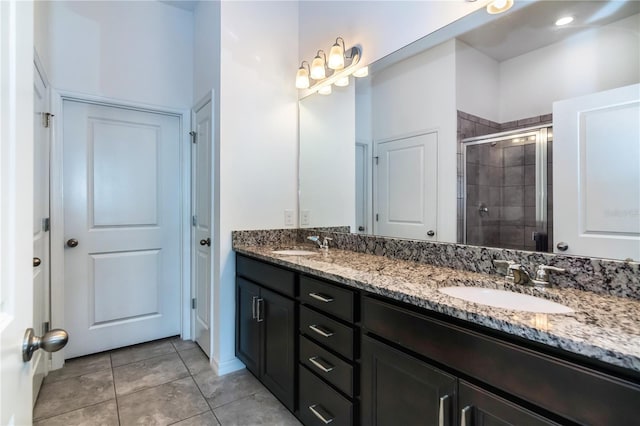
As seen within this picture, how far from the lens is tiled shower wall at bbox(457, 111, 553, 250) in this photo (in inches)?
50.9

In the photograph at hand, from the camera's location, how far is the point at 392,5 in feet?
5.79

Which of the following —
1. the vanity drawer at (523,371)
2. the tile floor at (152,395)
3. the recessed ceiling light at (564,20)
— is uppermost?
the recessed ceiling light at (564,20)

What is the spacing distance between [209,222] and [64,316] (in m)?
1.24

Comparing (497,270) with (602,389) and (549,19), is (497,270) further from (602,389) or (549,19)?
(549,19)

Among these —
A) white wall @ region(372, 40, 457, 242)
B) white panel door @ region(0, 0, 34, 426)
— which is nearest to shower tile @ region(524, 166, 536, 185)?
white wall @ region(372, 40, 457, 242)

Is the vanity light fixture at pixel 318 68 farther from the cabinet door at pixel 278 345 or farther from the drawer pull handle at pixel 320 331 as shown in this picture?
the drawer pull handle at pixel 320 331

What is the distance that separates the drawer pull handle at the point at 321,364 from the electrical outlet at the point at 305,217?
1218 millimetres

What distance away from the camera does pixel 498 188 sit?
1.40 metres

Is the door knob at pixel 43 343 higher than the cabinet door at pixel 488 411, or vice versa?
the door knob at pixel 43 343

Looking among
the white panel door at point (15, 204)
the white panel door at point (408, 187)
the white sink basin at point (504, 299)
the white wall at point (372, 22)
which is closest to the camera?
the white panel door at point (15, 204)

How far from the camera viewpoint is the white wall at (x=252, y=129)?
221cm

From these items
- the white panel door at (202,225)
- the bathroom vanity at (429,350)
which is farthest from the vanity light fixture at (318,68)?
the bathroom vanity at (429,350)

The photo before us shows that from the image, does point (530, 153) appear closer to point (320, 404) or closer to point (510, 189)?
point (510, 189)

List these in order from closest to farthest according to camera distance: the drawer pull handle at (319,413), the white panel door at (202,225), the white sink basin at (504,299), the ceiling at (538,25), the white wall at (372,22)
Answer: the white sink basin at (504,299) → the ceiling at (538,25) → the drawer pull handle at (319,413) → the white wall at (372,22) → the white panel door at (202,225)
